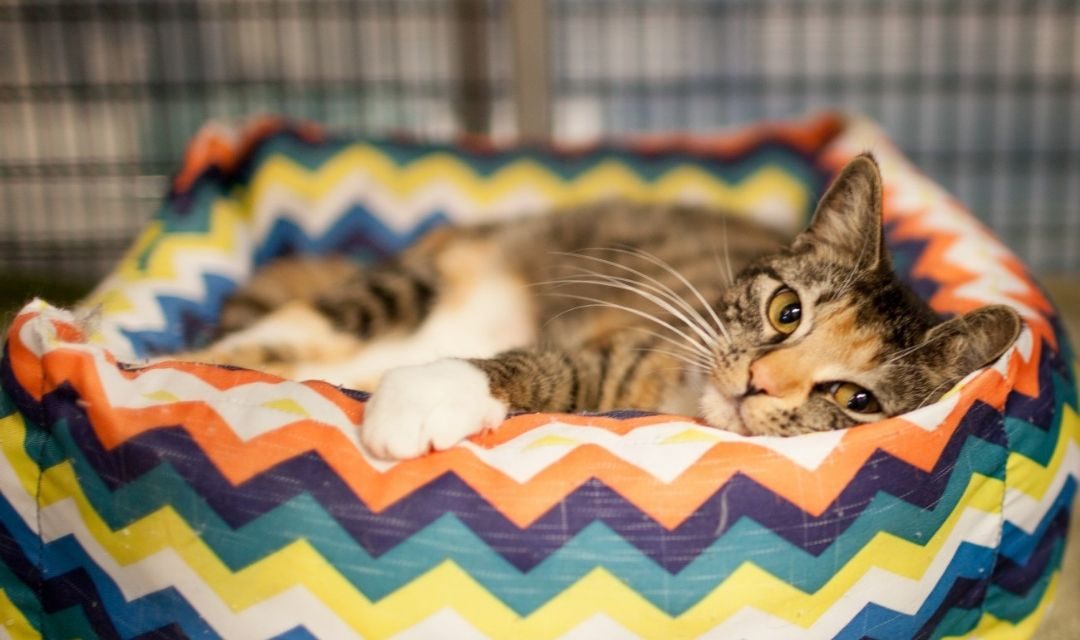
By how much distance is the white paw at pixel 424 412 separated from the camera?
3.03ft

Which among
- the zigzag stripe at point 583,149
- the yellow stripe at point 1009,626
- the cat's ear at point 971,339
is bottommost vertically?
the yellow stripe at point 1009,626

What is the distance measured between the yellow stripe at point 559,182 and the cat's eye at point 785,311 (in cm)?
92

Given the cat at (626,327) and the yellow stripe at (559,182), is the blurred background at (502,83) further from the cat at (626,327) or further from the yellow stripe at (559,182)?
the cat at (626,327)

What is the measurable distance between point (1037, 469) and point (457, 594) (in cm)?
70

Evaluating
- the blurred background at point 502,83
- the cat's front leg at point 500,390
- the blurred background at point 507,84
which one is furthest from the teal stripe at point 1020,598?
the blurred background at point 502,83

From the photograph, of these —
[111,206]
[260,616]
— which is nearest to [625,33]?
[111,206]

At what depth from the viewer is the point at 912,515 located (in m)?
0.94

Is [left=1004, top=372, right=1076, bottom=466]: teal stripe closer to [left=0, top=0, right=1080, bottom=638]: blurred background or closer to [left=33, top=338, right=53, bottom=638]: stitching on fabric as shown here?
[left=33, top=338, right=53, bottom=638]: stitching on fabric

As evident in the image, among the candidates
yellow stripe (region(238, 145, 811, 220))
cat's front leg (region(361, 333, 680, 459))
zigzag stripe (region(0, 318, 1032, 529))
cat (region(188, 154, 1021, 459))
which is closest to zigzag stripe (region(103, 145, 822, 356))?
yellow stripe (region(238, 145, 811, 220))

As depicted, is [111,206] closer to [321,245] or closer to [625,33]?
[321,245]

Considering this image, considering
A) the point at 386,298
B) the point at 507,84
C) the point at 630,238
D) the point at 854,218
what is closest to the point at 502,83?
the point at 507,84

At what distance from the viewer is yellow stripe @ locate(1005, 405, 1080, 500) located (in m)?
1.03

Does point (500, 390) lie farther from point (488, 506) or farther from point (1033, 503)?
point (1033, 503)

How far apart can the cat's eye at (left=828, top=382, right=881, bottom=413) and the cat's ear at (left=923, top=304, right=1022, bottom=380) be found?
9 centimetres
